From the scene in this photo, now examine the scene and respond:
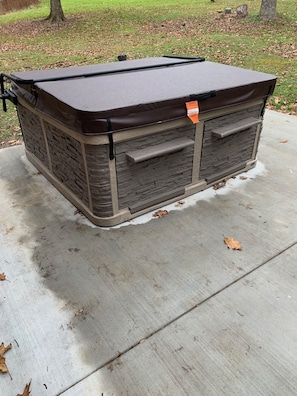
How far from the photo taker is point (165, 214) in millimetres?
3234

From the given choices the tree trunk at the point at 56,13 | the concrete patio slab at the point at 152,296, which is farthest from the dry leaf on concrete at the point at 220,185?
the tree trunk at the point at 56,13

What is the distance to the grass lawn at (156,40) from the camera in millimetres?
7984

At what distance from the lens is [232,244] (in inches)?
111

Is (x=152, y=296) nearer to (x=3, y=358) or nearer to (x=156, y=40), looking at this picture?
(x=3, y=358)

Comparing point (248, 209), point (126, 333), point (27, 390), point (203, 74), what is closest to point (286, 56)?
point (203, 74)

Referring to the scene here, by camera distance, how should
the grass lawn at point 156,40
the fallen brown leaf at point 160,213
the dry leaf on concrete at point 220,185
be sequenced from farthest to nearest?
the grass lawn at point 156,40 → the dry leaf on concrete at point 220,185 → the fallen brown leaf at point 160,213

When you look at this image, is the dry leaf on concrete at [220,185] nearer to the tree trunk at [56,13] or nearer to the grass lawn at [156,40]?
the grass lawn at [156,40]

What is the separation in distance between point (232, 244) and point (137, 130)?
1269mm

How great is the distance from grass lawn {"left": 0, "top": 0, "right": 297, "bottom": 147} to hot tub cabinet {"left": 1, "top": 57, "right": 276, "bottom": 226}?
207 centimetres

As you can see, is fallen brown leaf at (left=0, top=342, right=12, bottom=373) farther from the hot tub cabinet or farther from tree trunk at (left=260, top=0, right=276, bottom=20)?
tree trunk at (left=260, top=0, right=276, bottom=20)

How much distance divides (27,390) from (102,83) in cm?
272

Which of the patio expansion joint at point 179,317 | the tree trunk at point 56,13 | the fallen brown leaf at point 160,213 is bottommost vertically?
the fallen brown leaf at point 160,213

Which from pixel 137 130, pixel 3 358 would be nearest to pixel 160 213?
pixel 137 130

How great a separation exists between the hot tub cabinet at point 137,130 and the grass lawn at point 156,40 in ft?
6.78
